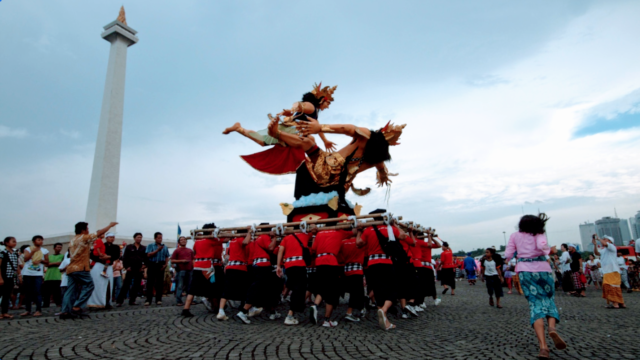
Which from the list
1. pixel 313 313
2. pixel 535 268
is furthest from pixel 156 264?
pixel 535 268

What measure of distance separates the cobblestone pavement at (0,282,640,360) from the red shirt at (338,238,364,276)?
99cm

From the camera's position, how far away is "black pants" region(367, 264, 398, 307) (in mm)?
6500

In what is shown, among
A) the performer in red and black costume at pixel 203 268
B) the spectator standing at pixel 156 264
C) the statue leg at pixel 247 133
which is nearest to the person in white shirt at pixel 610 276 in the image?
the statue leg at pixel 247 133

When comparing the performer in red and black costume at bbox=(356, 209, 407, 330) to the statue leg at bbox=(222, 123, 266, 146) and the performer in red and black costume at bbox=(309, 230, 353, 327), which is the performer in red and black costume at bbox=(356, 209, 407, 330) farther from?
the statue leg at bbox=(222, 123, 266, 146)

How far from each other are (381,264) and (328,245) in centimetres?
98

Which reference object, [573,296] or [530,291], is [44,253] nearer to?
[530,291]

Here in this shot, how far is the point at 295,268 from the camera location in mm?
6859

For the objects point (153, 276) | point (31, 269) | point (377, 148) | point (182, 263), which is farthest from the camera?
point (153, 276)

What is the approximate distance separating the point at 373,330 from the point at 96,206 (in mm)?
27498

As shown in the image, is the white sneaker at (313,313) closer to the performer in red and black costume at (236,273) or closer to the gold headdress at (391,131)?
the performer in red and black costume at (236,273)

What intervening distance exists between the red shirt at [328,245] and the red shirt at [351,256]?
54 centimetres

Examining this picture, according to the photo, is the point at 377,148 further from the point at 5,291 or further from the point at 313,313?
the point at 5,291

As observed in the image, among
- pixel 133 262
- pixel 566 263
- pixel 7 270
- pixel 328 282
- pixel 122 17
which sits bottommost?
pixel 328 282

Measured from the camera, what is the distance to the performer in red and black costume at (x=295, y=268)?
6711mm
